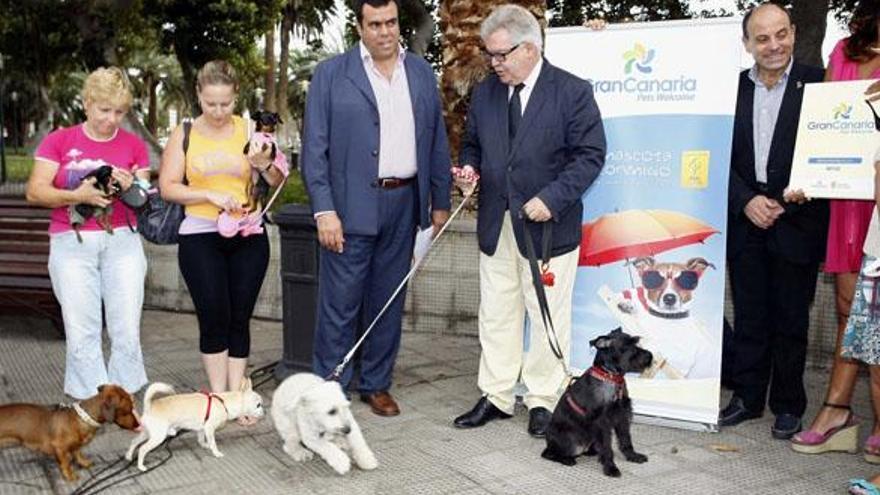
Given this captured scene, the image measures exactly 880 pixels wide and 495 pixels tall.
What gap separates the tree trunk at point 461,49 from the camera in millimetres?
6910

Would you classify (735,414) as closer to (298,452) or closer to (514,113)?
(514,113)

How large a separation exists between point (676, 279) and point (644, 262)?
0.64 feet

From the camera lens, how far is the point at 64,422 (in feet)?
11.9

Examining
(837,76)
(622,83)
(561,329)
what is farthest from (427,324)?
(837,76)

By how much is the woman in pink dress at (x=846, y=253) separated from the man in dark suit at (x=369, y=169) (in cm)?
204

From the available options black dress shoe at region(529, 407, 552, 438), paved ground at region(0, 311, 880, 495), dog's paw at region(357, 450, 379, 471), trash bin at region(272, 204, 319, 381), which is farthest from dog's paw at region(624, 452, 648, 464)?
trash bin at region(272, 204, 319, 381)

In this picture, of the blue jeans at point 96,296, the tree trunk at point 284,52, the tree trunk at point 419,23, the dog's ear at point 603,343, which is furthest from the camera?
the tree trunk at point 284,52

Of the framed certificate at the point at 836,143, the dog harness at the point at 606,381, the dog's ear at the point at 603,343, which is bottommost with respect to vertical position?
the dog harness at the point at 606,381

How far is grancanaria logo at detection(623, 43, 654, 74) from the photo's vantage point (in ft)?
14.3

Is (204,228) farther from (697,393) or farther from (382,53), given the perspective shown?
(697,393)

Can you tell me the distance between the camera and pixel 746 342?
451cm

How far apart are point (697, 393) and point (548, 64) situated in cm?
195

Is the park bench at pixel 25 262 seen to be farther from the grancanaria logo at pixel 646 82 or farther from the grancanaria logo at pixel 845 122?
the grancanaria logo at pixel 845 122

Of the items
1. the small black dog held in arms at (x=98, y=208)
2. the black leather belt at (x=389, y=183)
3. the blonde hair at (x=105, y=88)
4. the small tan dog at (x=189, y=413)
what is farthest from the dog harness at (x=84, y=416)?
the black leather belt at (x=389, y=183)
